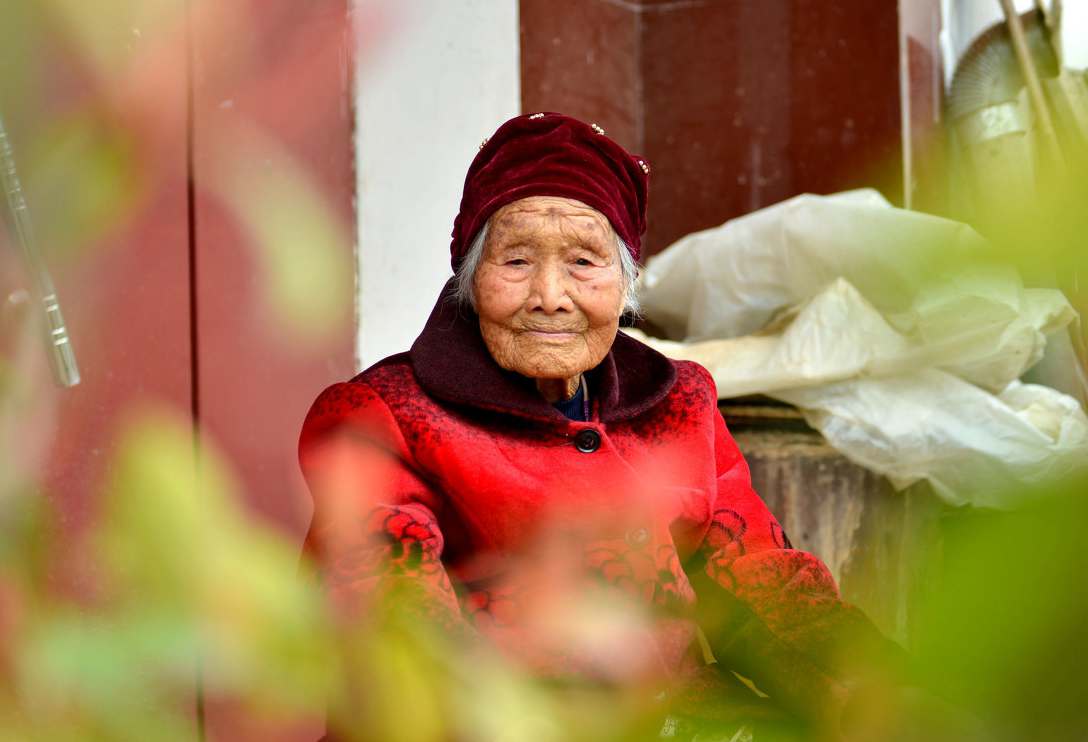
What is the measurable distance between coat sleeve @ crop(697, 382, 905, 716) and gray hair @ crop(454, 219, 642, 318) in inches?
9.2

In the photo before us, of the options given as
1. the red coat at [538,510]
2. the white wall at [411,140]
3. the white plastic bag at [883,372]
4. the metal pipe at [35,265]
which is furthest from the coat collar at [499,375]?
the white plastic bag at [883,372]

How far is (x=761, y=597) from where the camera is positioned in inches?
59.2

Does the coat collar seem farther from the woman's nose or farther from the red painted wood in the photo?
the red painted wood

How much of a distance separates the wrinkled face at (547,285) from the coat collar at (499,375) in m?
0.04

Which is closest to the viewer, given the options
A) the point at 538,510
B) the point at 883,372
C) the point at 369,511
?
the point at 369,511

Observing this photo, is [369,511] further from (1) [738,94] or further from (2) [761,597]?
(1) [738,94]

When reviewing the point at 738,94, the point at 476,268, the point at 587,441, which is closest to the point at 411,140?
the point at 476,268

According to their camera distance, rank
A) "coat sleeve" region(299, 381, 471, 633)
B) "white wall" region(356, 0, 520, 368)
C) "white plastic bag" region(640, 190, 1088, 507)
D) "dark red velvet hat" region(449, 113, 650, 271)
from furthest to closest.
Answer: "white plastic bag" region(640, 190, 1088, 507)
"white wall" region(356, 0, 520, 368)
"dark red velvet hat" region(449, 113, 650, 271)
"coat sleeve" region(299, 381, 471, 633)

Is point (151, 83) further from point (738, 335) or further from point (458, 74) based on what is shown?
point (738, 335)

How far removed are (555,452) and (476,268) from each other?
279 mm

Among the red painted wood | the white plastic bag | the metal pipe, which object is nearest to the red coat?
the metal pipe

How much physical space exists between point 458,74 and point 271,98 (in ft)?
1.98

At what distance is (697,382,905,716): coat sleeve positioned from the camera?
1.38 m

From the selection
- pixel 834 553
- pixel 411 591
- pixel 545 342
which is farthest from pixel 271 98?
pixel 834 553
